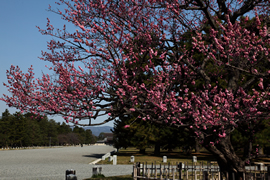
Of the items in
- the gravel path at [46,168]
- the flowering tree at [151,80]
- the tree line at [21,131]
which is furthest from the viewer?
the tree line at [21,131]

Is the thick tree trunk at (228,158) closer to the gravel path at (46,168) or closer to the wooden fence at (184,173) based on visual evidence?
the wooden fence at (184,173)

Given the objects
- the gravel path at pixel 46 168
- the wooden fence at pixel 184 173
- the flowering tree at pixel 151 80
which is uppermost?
the flowering tree at pixel 151 80

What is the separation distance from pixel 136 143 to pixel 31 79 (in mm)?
26322

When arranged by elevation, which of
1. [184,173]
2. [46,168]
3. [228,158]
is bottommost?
[46,168]

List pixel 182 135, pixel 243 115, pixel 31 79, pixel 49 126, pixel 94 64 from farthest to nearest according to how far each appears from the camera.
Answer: pixel 49 126, pixel 182 135, pixel 31 79, pixel 94 64, pixel 243 115

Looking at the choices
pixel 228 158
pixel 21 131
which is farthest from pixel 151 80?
A: pixel 21 131

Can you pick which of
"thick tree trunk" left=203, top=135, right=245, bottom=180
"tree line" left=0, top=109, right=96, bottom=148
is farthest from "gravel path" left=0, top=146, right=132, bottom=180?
"tree line" left=0, top=109, right=96, bottom=148

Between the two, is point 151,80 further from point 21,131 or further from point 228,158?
point 21,131

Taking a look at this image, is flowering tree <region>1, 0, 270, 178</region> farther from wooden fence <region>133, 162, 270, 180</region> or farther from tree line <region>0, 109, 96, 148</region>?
tree line <region>0, 109, 96, 148</region>

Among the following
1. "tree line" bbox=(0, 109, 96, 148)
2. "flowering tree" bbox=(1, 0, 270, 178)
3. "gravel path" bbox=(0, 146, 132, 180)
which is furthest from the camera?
"tree line" bbox=(0, 109, 96, 148)

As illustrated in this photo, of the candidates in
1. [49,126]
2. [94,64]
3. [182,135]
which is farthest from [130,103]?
[49,126]

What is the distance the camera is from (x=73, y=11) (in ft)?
34.7

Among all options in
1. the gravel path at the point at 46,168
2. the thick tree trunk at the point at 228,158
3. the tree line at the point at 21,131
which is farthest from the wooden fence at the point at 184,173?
the tree line at the point at 21,131

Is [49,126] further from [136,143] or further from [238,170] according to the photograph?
[238,170]
